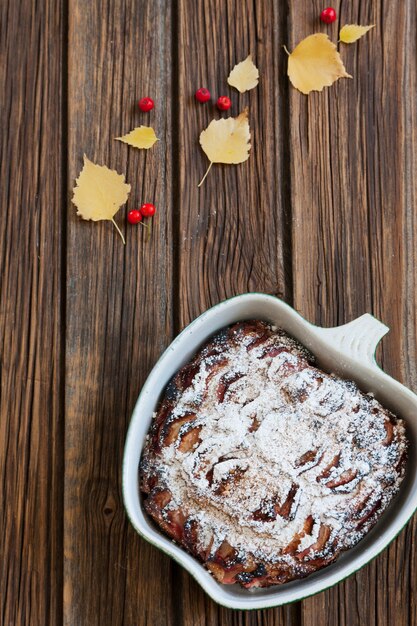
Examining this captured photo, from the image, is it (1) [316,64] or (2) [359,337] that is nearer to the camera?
(2) [359,337]

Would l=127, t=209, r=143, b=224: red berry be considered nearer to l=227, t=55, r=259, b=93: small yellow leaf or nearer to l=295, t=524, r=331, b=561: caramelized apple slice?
l=227, t=55, r=259, b=93: small yellow leaf

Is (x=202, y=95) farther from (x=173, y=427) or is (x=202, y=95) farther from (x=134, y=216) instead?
(x=173, y=427)

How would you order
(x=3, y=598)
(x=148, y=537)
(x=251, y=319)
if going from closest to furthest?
(x=148, y=537), (x=251, y=319), (x=3, y=598)

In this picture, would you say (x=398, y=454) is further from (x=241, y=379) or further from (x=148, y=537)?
(x=148, y=537)

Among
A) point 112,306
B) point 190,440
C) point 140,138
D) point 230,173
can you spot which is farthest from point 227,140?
point 190,440

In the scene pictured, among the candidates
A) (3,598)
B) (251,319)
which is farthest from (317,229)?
(3,598)

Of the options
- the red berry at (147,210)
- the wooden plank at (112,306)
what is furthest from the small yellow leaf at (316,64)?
the red berry at (147,210)

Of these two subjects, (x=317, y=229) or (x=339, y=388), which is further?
(x=317, y=229)
